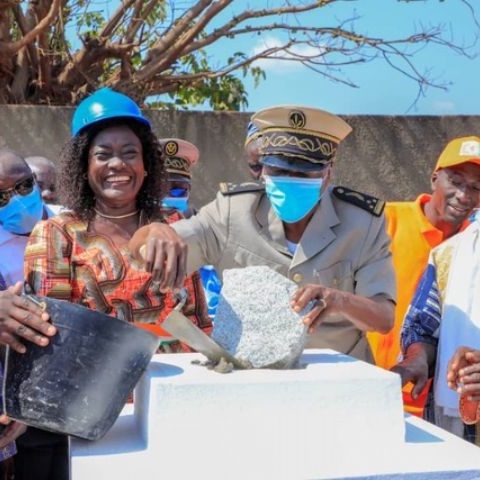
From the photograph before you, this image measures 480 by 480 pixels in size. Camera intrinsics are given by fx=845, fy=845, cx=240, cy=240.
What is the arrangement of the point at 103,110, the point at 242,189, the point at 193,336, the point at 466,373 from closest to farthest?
the point at 193,336
the point at 466,373
the point at 242,189
the point at 103,110

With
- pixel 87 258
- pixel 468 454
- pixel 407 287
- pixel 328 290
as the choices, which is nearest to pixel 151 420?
pixel 328 290

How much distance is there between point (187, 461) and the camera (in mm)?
1752

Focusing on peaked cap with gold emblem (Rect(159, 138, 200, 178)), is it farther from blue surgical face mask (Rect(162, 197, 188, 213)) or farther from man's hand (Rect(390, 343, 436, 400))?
man's hand (Rect(390, 343, 436, 400))

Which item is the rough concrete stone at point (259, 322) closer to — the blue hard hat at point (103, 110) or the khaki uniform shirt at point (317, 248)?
the khaki uniform shirt at point (317, 248)

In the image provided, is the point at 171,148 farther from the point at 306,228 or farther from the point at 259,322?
the point at 259,322

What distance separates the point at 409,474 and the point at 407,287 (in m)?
1.85

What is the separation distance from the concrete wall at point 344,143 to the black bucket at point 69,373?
4257 millimetres

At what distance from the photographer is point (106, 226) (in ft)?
8.82

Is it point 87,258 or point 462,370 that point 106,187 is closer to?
point 87,258

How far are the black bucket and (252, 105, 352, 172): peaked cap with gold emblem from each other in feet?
2.70

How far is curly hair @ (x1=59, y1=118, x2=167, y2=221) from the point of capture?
274cm

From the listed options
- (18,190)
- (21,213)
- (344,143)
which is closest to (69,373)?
(21,213)

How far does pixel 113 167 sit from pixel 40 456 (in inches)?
36.1

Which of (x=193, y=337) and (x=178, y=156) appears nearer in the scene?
(x=193, y=337)
